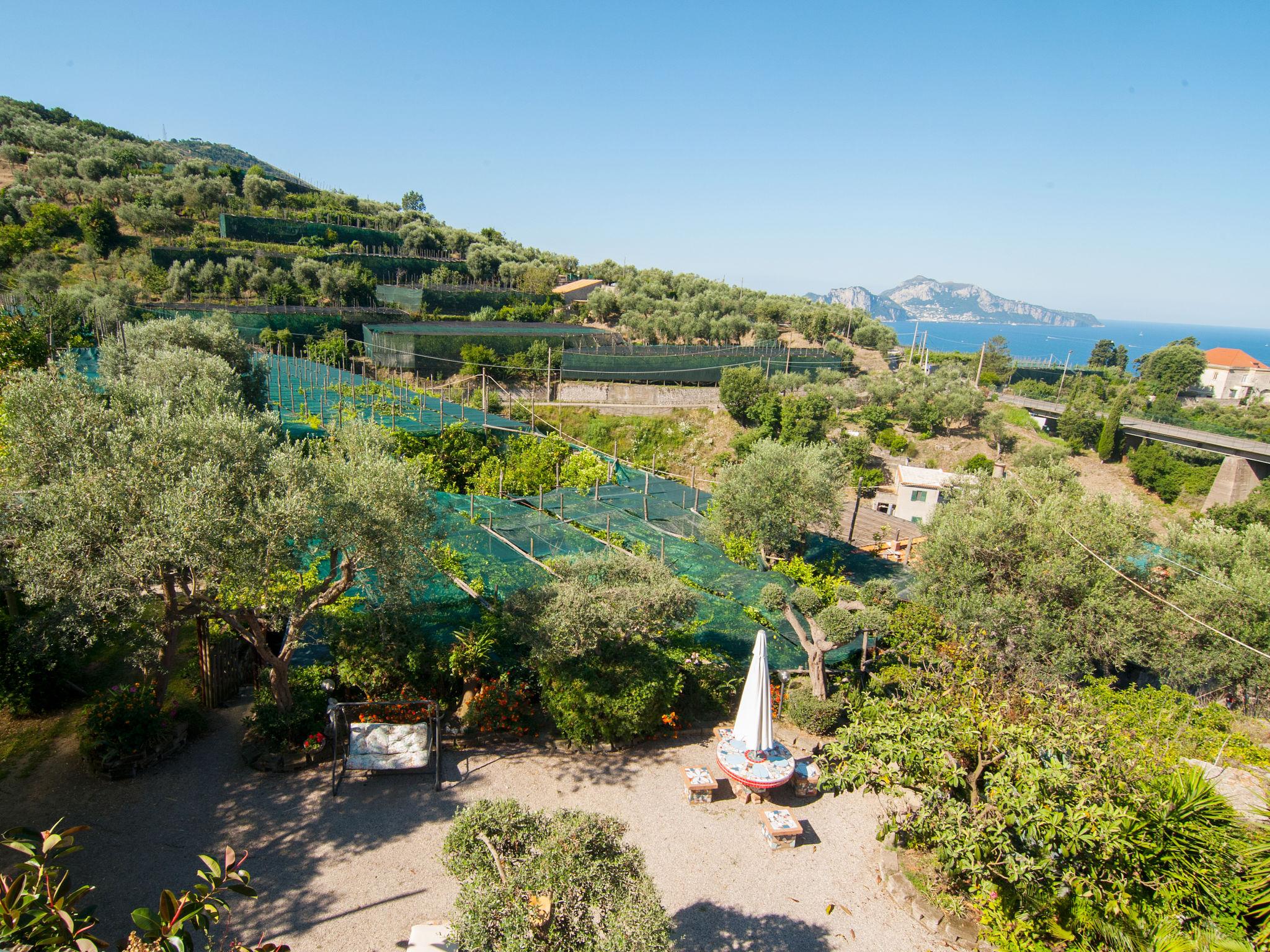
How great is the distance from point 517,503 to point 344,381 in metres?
15.9

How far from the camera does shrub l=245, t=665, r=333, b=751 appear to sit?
9.43 m

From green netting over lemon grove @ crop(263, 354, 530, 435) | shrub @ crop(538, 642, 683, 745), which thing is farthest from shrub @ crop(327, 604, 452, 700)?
green netting over lemon grove @ crop(263, 354, 530, 435)

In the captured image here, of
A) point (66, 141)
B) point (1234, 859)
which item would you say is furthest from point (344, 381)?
point (66, 141)

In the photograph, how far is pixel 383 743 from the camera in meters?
9.30

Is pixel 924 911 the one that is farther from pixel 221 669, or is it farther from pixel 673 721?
pixel 221 669

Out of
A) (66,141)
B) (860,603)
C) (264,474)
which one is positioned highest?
(66,141)

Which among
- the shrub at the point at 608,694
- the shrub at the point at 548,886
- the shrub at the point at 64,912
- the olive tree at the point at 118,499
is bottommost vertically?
the shrub at the point at 608,694

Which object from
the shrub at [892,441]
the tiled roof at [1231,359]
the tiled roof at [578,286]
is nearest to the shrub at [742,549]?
the shrub at [892,441]

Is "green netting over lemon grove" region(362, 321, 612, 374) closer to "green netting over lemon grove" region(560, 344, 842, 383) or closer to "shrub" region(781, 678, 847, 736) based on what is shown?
"green netting over lemon grove" region(560, 344, 842, 383)

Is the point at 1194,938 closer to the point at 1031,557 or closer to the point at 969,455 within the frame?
the point at 1031,557

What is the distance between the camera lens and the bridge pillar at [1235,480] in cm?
3819

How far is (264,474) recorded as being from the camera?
8805 millimetres

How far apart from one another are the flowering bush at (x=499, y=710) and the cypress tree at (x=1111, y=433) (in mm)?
46323

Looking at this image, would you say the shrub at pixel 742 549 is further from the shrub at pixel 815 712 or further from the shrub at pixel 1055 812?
the shrub at pixel 1055 812
